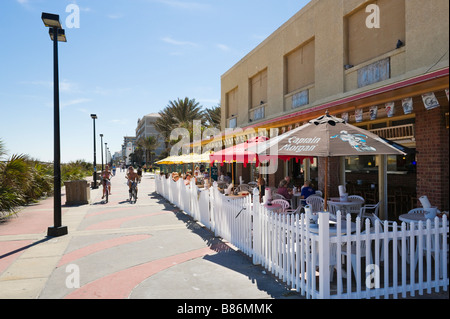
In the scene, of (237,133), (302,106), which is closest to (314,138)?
→ (302,106)

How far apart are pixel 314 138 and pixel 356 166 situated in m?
8.29

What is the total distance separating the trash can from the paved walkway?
15.5 feet

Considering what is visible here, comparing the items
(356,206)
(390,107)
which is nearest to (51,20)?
(390,107)

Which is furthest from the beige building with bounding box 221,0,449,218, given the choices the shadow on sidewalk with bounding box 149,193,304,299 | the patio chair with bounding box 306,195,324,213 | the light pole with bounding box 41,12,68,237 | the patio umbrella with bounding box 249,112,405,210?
the light pole with bounding box 41,12,68,237

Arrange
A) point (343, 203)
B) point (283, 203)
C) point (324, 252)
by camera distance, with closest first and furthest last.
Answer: point (324, 252) < point (283, 203) < point (343, 203)

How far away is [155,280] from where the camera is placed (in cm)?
475

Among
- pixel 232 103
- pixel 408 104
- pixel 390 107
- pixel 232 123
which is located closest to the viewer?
pixel 408 104

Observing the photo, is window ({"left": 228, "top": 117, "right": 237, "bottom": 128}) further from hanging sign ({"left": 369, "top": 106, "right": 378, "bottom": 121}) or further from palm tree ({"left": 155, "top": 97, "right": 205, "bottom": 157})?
palm tree ({"left": 155, "top": 97, "right": 205, "bottom": 157})

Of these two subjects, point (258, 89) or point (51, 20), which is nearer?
point (51, 20)

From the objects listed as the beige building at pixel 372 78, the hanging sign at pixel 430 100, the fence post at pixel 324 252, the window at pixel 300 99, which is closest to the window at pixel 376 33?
the beige building at pixel 372 78

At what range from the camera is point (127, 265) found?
18.0 feet

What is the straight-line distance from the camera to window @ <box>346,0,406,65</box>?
8461 millimetres

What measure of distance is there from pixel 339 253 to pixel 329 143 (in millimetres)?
1700

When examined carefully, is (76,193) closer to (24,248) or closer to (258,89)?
(24,248)
